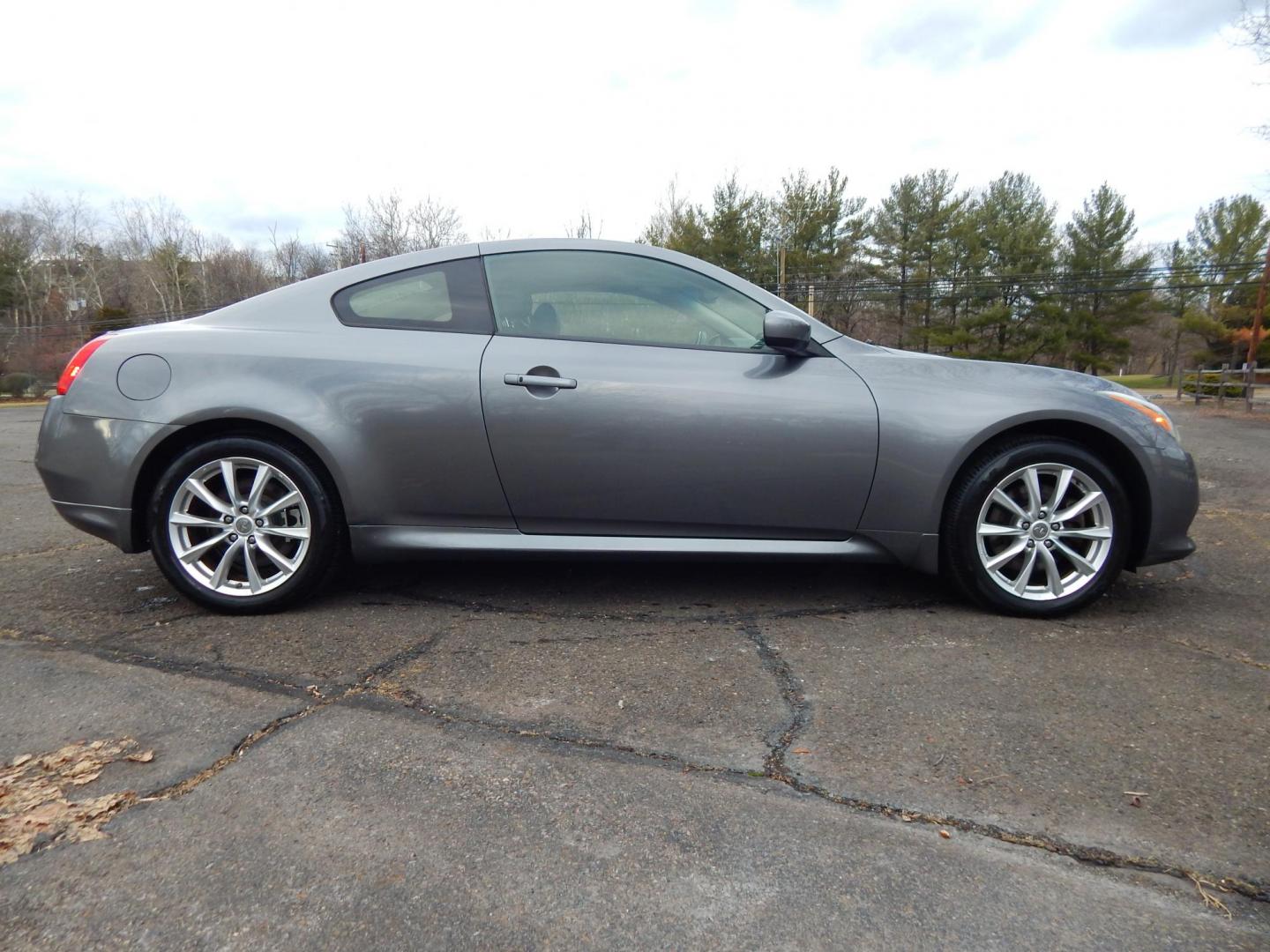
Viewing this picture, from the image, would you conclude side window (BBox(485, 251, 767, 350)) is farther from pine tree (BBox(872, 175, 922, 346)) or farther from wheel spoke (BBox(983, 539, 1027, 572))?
pine tree (BBox(872, 175, 922, 346))

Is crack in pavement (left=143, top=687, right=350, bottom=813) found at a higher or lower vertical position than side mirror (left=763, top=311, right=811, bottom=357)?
lower

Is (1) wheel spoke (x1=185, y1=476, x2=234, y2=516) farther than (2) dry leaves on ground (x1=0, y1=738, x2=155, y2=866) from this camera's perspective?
Yes

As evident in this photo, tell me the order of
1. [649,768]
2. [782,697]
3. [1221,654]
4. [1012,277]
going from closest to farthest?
[649,768] < [782,697] < [1221,654] < [1012,277]

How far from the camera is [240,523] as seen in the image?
307 cm

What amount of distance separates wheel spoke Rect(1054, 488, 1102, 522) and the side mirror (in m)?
1.19

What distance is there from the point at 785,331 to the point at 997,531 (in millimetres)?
1122

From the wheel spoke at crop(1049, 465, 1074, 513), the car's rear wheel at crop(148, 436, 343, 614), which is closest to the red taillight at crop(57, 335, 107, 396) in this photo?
the car's rear wheel at crop(148, 436, 343, 614)

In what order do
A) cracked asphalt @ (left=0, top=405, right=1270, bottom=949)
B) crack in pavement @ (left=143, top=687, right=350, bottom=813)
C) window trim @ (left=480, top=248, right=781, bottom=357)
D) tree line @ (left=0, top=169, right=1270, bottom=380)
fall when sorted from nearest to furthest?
cracked asphalt @ (left=0, top=405, right=1270, bottom=949) → crack in pavement @ (left=143, top=687, right=350, bottom=813) → window trim @ (left=480, top=248, right=781, bottom=357) → tree line @ (left=0, top=169, right=1270, bottom=380)

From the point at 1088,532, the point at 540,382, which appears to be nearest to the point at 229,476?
the point at 540,382

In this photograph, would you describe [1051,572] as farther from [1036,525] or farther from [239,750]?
[239,750]

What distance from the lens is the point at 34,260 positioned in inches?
2178

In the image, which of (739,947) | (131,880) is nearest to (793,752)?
(739,947)

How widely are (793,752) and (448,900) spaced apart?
0.94m

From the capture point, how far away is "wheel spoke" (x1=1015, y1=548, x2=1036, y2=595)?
10.1 feet
